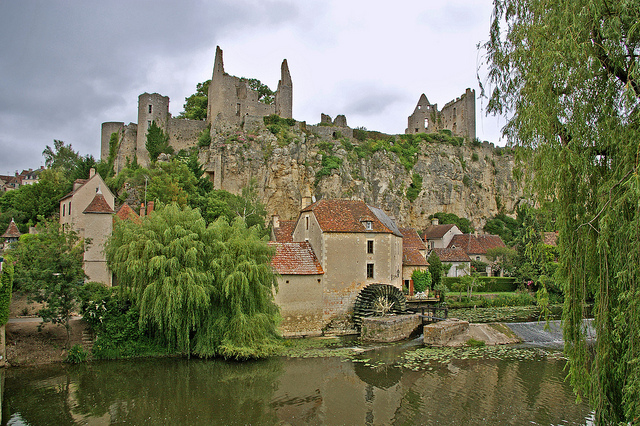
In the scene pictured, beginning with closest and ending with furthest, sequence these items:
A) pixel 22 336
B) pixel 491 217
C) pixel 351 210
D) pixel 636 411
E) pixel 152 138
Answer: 1. pixel 636 411
2. pixel 22 336
3. pixel 351 210
4. pixel 152 138
5. pixel 491 217

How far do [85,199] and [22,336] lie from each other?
983 cm

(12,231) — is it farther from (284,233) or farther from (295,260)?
(295,260)

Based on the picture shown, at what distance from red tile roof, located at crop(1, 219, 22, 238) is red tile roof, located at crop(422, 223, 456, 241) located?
37987 mm

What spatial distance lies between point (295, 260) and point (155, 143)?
27.7m

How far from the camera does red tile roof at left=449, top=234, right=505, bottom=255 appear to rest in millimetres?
43250

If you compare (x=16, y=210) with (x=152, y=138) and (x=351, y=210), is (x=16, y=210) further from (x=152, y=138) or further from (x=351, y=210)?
(x=351, y=210)

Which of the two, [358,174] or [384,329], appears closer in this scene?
[384,329]

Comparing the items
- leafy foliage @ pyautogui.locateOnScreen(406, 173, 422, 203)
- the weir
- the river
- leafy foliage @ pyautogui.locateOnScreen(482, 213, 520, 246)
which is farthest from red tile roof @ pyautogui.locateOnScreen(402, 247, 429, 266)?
leafy foliage @ pyautogui.locateOnScreen(482, 213, 520, 246)

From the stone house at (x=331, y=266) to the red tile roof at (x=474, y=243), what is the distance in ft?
72.4

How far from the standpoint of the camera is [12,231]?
31406 mm

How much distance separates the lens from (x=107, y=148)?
46938mm

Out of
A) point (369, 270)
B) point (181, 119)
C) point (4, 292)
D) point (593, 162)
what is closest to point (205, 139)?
point (181, 119)

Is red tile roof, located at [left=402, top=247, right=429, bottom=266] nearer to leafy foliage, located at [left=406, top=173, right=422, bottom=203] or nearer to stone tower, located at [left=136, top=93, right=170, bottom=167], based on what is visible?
leafy foliage, located at [left=406, top=173, right=422, bottom=203]

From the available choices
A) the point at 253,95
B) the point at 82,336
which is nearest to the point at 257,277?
the point at 82,336
